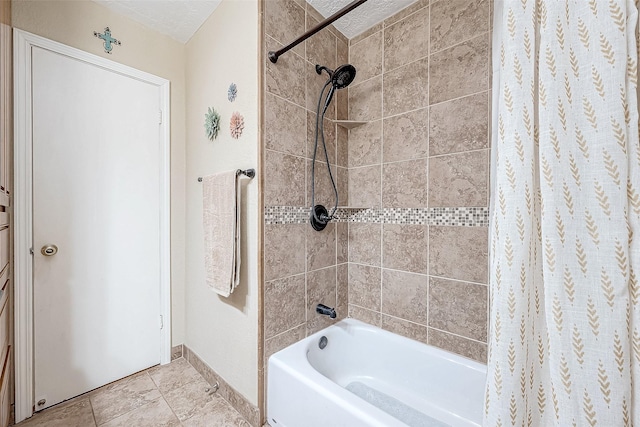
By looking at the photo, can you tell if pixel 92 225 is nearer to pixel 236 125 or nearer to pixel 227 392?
pixel 236 125

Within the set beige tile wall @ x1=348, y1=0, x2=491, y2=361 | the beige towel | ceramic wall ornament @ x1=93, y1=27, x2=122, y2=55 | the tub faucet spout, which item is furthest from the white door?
beige tile wall @ x1=348, y1=0, x2=491, y2=361

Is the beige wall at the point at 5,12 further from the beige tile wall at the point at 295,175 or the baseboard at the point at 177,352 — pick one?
the baseboard at the point at 177,352

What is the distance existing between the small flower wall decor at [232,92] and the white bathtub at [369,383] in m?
Result: 1.46

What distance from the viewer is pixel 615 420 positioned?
0.56m

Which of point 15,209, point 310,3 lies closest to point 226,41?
point 310,3

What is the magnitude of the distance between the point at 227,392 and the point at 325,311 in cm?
75

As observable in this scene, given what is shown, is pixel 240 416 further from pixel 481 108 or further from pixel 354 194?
pixel 481 108

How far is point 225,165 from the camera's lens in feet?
5.18

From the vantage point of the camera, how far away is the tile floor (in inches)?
54.0

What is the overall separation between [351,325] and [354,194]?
35.3 inches

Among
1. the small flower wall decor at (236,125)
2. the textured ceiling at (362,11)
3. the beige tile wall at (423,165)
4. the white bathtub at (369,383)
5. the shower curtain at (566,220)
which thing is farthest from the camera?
the textured ceiling at (362,11)

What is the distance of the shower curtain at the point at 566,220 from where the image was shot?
1.86 ft

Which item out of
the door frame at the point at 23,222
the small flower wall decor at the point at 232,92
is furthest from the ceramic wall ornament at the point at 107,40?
the small flower wall decor at the point at 232,92

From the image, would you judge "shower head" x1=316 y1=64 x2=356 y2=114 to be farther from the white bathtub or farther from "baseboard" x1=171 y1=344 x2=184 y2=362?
"baseboard" x1=171 y1=344 x2=184 y2=362
